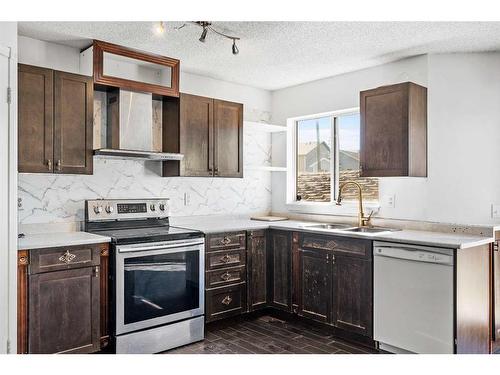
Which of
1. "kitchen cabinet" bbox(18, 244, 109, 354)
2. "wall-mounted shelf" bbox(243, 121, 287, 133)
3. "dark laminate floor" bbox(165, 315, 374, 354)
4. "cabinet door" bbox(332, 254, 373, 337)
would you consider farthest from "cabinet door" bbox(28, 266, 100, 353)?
"wall-mounted shelf" bbox(243, 121, 287, 133)

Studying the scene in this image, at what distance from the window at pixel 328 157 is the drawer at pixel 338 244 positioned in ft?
2.66

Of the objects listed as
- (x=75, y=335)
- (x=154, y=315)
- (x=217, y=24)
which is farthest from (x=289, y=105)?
(x=75, y=335)

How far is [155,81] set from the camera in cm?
392

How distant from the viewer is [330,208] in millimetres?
4363

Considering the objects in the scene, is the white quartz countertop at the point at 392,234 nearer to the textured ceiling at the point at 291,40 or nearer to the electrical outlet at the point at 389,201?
the electrical outlet at the point at 389,201

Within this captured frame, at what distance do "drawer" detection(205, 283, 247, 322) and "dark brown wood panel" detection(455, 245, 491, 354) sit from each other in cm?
184

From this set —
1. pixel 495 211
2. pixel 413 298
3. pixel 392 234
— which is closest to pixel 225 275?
pixel 392 234

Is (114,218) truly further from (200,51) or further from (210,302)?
(200,51)

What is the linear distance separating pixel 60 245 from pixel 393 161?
266cm

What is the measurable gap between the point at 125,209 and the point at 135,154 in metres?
0.56

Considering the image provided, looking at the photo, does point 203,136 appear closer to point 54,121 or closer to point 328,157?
point 54,121
